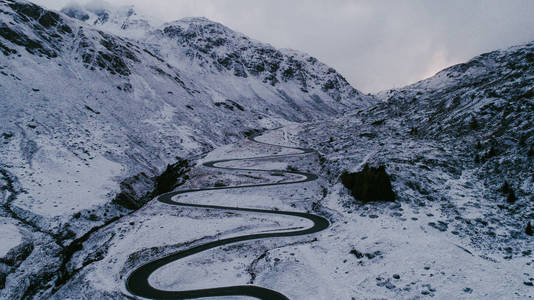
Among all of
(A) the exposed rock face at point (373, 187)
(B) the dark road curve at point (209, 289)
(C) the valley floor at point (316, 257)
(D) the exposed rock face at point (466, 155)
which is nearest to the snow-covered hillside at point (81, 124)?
(C) the valley floor at point (316, 257)

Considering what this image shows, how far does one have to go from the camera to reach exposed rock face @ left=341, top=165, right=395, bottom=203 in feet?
86.4

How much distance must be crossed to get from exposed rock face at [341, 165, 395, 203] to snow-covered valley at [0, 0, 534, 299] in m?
0.18

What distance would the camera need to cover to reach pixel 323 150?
56250 millimetres

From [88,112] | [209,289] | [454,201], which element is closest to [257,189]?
[209,289]

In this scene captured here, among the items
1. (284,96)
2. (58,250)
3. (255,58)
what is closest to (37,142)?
(58,250)

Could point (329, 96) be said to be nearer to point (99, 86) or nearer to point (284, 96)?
point (284, 96)

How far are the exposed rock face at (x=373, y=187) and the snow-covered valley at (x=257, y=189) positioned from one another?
176 mm

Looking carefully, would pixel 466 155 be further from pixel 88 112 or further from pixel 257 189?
pixel 88 112

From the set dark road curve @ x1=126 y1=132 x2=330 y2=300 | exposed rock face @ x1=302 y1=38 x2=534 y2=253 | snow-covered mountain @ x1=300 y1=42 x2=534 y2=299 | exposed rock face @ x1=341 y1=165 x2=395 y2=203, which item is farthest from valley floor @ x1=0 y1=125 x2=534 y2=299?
exposed rock face @ x1=302 y1=38 x2=534 y2=253

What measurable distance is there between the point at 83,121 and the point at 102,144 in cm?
777

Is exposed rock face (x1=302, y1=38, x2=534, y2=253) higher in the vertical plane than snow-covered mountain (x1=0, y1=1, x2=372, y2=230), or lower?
higher

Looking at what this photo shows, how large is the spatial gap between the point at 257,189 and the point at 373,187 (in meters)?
15.3

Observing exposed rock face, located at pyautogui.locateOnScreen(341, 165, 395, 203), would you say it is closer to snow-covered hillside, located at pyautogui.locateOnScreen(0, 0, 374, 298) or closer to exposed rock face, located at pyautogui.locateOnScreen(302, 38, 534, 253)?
exposed rock face, located at pyautogui.locateOnScreen(302, 38, 534, 253)

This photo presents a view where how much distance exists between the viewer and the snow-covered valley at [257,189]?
59.1 feet
